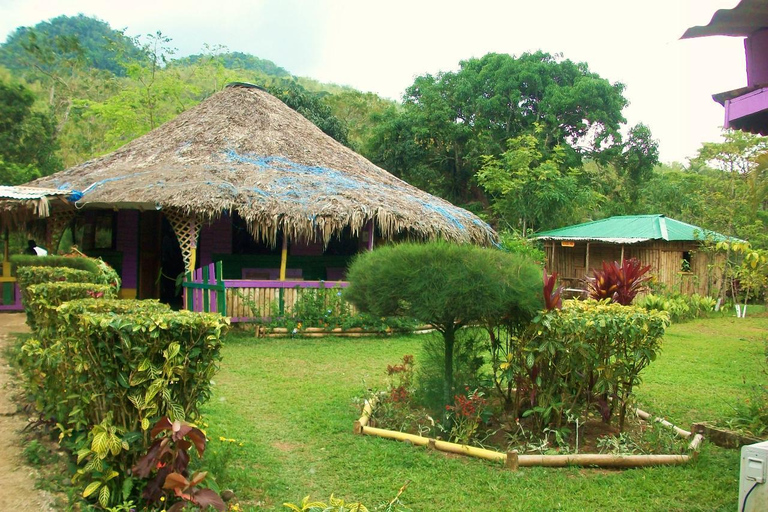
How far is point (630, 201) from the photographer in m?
29.1

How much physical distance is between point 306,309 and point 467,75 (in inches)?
762

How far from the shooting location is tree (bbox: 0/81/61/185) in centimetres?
2134

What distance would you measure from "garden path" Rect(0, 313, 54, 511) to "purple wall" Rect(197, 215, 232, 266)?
836cm

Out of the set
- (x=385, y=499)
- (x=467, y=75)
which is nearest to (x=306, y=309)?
(x=385, y=499)

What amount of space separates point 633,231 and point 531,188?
4.95 metres

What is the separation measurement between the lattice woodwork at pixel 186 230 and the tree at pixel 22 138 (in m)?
12.3

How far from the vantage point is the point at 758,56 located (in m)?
3.16

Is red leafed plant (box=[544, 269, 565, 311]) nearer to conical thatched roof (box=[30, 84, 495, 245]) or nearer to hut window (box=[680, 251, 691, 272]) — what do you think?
conical thatched roof (box=[30, 84, 495, 245])

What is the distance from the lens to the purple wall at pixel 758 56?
3.14 meters

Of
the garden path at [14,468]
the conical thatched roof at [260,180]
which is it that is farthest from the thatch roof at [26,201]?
the garden path at [14,468]

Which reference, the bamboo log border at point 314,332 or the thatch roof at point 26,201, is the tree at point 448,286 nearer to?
the bamboo log border at point 314,332

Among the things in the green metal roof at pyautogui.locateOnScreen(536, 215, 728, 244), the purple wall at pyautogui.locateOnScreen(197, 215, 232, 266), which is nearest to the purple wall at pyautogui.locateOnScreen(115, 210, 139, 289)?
the purple wall at pyautogui.locateOnScreen(197, 215, 232, 266)

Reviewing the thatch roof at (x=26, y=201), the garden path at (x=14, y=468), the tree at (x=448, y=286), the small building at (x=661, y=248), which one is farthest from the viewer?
the small building at (x=661, y=248)

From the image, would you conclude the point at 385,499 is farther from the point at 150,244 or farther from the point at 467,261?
the point at 150,244
